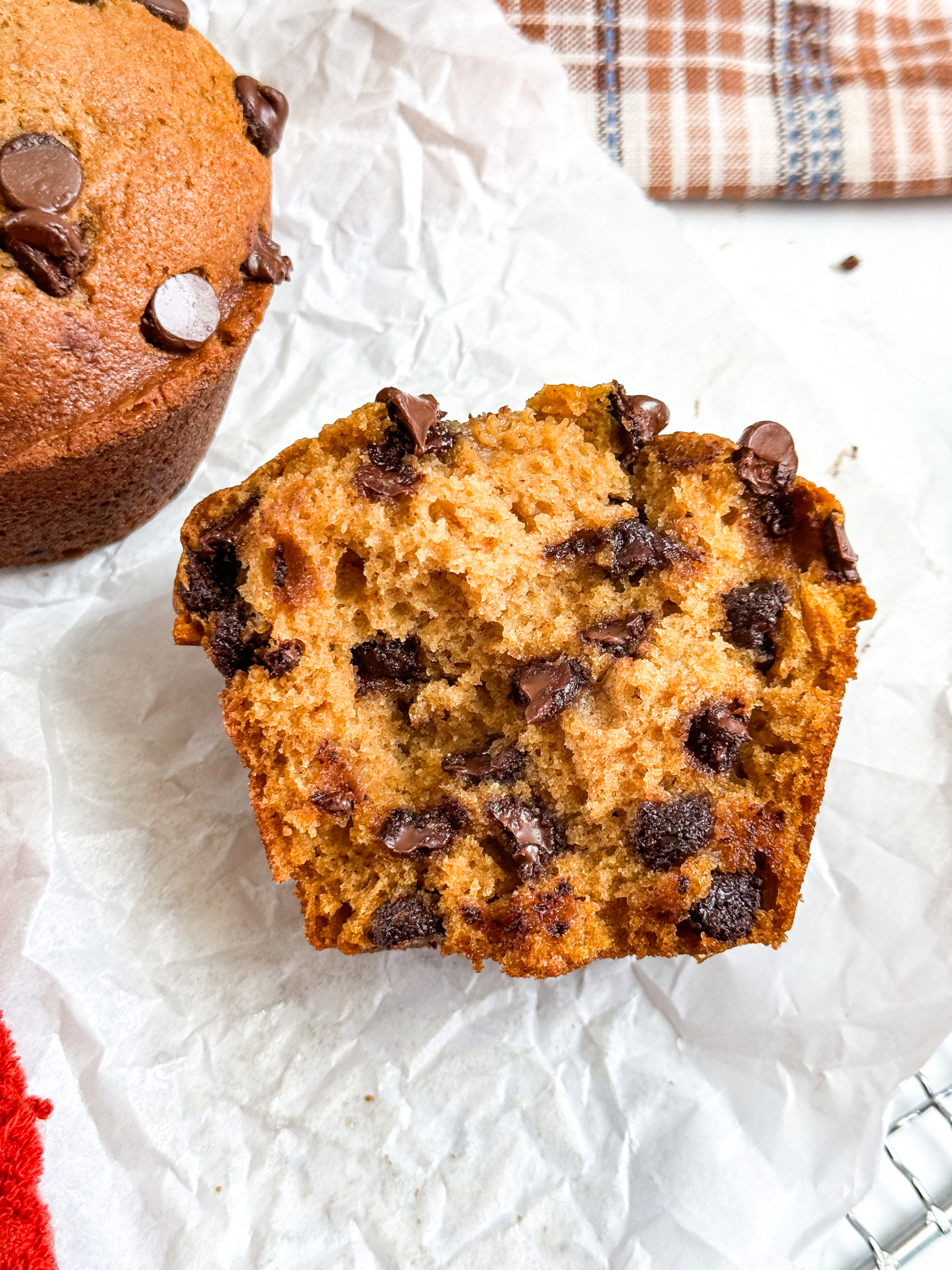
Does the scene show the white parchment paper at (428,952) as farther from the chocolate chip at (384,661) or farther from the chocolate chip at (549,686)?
the chocolate chip at (549,686)

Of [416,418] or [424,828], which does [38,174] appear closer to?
[416,418]

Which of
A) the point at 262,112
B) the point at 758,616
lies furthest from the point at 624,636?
the point at 262,112

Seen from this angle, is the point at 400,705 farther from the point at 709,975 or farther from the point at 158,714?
the point at 709,975

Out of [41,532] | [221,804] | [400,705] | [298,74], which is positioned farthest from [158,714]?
[298,74]

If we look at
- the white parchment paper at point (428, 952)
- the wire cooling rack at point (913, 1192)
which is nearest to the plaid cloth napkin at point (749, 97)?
the white parchment paper at point (428, 952)

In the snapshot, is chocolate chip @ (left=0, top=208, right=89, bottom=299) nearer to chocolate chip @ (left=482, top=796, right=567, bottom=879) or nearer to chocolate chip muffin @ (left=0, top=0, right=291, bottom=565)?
chocolate chip muffin @ (left=0, top=0, right=291, bottom=565)

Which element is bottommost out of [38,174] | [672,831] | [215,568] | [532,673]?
[672,831]
